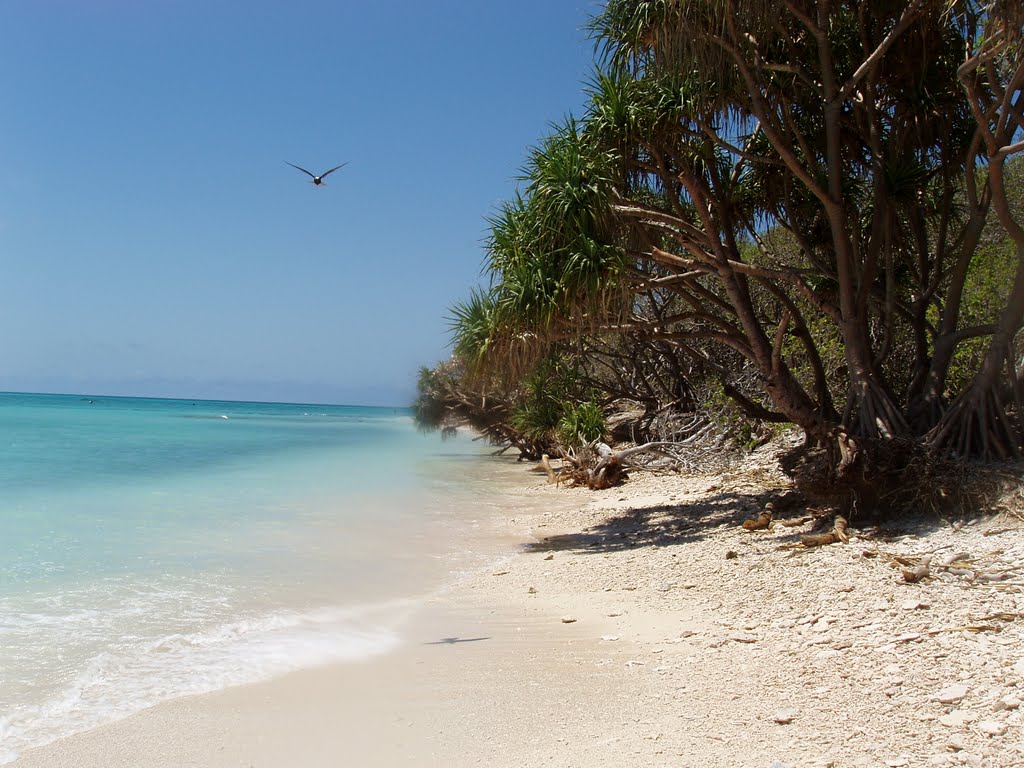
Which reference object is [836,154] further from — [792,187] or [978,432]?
[978,432]

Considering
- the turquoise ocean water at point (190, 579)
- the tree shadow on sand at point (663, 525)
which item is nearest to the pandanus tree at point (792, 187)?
the tree shadow on sand at point (663, 525)

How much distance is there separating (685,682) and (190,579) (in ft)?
16.7

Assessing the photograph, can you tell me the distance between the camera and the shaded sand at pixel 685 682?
317 centimetres

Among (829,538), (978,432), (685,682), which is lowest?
(685,682)

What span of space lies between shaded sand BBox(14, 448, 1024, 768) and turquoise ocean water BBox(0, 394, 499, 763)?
1.41ft

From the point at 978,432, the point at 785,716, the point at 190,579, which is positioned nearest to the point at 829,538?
the point at 978,432

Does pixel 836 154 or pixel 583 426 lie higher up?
pixel 836 154

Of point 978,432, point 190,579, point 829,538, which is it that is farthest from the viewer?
point 190,579

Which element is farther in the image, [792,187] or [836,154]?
[792,187]

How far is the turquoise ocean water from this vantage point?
4602mm

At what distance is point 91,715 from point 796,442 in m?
10.4

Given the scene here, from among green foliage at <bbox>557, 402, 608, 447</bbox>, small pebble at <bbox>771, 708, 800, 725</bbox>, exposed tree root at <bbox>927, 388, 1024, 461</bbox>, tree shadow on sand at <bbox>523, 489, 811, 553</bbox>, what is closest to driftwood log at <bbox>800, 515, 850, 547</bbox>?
tree shadow on sand at <bbox>523, 489, 811, 553</bbox>

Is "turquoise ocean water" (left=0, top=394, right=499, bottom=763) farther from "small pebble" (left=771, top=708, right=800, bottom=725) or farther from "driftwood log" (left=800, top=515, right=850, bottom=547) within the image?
"driftwood log" (left=800, top=515, right=850, bottom=547)

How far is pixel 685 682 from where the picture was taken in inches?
155
